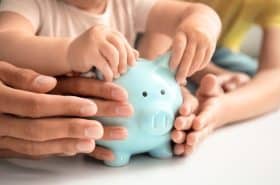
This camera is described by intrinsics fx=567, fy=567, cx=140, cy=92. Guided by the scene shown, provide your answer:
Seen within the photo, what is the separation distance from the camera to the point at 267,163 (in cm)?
57

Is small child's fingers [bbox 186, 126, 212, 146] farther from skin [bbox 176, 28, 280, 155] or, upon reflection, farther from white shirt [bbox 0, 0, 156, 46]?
white shirt [bbox 0, 0, 156, 46]

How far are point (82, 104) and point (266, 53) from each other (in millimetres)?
347

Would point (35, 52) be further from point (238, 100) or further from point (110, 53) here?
point (238, 100)

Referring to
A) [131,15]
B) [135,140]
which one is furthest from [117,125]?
[131,15]

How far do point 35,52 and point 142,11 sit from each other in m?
0.22

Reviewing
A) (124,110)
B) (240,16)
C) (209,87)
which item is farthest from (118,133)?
(240,16)

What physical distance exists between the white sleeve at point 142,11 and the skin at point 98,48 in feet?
0.24

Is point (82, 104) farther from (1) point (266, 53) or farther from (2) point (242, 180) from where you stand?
(1) point (266, 53)

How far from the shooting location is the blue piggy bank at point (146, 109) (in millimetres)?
525

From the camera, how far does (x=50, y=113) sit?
1.66 ft

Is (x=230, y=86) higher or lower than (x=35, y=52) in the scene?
lower

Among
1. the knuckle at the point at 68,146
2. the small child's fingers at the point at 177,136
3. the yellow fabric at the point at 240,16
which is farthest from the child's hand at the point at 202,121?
the yellow fabric at the point at 240,16

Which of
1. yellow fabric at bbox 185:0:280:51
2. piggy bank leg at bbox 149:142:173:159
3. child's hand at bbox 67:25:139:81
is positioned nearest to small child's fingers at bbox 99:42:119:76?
child's hand at bbox 67:25:139:81

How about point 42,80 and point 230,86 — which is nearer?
point 42,80
